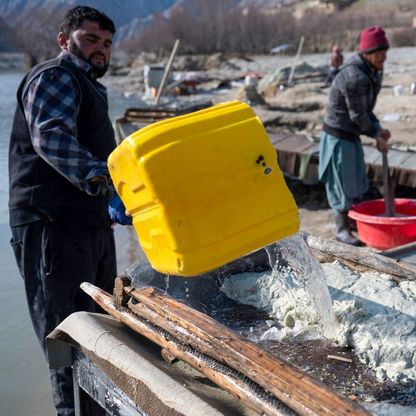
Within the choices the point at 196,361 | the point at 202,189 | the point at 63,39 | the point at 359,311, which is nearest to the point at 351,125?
the point at 63,39

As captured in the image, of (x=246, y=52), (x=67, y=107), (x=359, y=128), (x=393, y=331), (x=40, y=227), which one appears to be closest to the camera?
(x=393, y=331)

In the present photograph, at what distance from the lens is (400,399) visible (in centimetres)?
180

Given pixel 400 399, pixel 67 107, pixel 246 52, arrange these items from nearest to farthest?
1. pixel 400 399
2. pixel 67 107
3. pixel 246 52

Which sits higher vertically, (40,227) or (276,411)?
(40,227)

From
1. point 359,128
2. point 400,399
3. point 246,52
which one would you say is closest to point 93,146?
point 400,399

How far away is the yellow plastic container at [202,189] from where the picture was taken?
6.05 feet

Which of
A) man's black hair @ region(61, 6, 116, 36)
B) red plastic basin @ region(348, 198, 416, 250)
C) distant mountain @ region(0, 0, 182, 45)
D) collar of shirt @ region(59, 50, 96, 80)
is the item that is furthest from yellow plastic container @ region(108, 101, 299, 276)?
distant mountain @ region(0, 0, 182, 45)

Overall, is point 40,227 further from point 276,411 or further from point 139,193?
point 276,411

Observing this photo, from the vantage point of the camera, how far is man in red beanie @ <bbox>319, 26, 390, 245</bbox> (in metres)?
4.94

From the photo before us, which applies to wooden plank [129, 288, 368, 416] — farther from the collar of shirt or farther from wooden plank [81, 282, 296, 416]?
the collar of shirt

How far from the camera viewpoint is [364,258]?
8.63ft

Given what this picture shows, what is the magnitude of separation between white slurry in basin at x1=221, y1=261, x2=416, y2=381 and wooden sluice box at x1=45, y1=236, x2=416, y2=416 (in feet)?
0.21

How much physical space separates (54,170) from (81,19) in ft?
2.35

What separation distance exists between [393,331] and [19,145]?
183 centimetres
